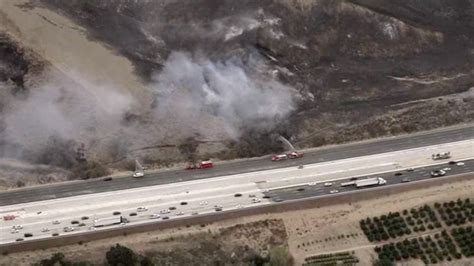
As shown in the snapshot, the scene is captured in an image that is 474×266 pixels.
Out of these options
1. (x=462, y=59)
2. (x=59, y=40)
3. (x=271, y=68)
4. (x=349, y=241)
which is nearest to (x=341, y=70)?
(x=271, y=68)

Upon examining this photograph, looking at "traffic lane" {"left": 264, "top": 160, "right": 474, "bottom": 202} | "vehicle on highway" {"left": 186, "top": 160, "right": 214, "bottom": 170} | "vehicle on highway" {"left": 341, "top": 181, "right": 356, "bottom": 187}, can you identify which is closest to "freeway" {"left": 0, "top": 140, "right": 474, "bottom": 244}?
"traffic lane" {"left": 264, "top": 160, "right": 474, "bottom": 202}

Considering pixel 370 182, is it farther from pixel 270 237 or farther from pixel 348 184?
pixel 270 237

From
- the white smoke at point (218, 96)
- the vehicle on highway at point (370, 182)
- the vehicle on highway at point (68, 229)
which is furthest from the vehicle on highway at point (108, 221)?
the vehicle on highway at point (370, 182)

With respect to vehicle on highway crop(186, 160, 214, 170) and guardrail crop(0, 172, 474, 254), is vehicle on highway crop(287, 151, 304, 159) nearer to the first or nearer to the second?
guardrail crop(0, 172, 474, 254)

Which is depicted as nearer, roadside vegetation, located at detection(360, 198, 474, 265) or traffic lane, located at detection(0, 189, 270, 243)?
traffic lane, located at detection(0, 189, 270, 243)

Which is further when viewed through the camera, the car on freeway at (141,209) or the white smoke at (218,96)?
the white smoke at (218,96)

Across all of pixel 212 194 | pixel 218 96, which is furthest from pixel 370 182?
pixel 218 96

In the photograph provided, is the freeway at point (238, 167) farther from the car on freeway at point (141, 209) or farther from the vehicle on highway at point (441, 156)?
the car on freeway at point (141, 209)
